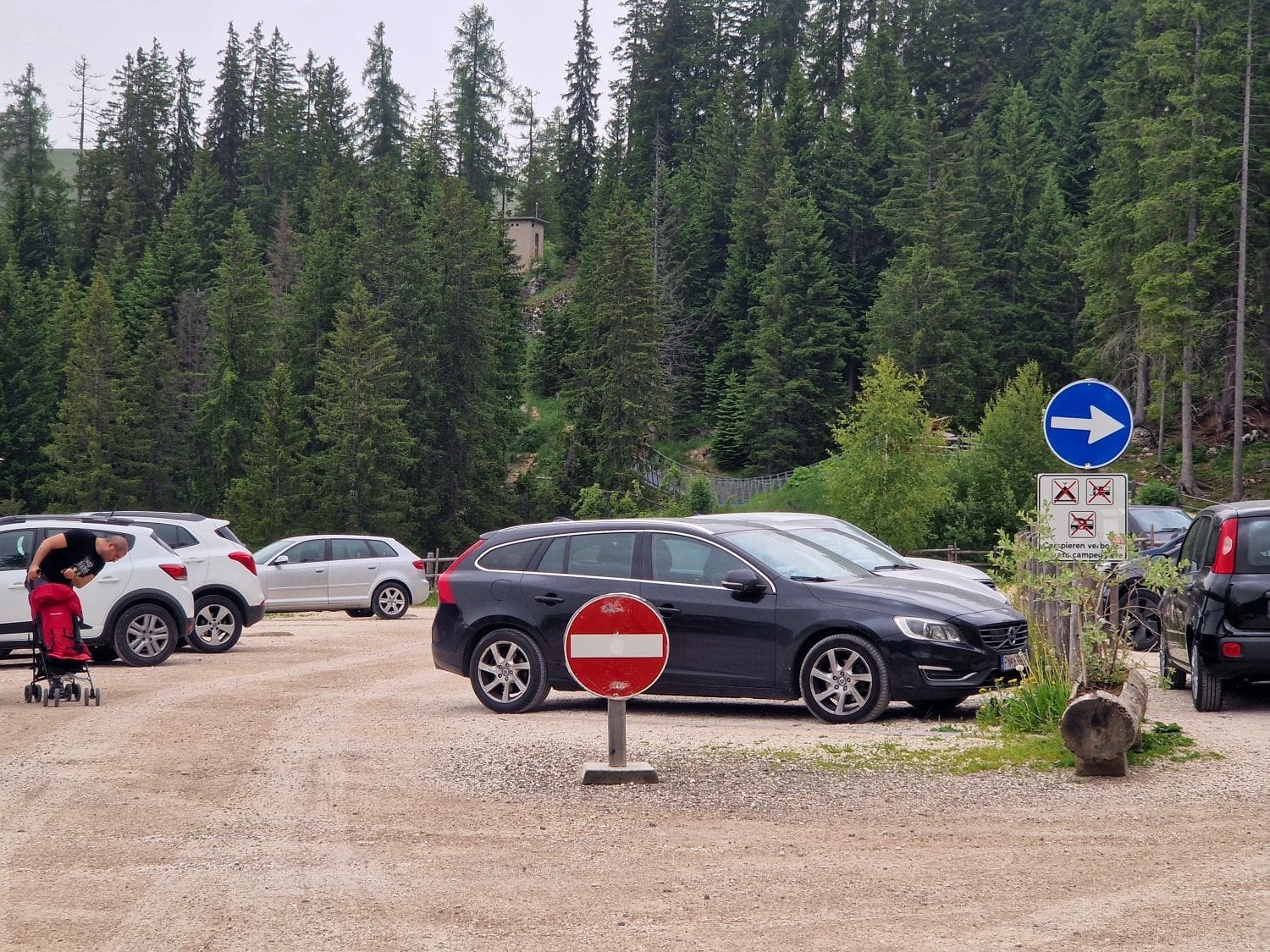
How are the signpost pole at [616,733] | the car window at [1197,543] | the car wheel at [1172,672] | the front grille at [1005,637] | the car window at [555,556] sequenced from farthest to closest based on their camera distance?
the car wheel at [1172,672], the car window at [555,556], the car window at [1197,543], the front grille at [1005,637], the signpost pole at [616,733]

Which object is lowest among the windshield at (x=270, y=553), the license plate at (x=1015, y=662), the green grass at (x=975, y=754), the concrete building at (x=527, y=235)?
the green grass at (x=975, y=754)

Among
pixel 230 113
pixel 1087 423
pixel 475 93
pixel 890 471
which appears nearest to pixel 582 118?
pixel 475 93

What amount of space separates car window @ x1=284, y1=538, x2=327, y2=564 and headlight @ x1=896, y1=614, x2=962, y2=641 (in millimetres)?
17628

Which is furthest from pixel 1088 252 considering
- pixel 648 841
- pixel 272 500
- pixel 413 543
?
pixel 648 841

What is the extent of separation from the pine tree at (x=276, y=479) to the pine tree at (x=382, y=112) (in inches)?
2072

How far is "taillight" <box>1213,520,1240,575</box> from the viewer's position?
12141 mm

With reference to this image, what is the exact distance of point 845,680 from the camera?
11898 mm

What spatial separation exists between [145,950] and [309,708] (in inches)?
315

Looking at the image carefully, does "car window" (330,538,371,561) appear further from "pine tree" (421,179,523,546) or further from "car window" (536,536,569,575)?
"pine tree" (421,179,523,546)

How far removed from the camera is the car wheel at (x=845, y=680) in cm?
1176

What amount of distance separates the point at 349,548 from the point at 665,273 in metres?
68.8

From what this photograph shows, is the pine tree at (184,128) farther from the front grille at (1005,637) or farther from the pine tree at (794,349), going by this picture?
the front grille at (1005,637)

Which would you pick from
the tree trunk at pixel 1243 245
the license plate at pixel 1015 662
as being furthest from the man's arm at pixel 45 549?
the tree trunk at pixel 1243 245

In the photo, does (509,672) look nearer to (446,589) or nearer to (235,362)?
(446,589)
